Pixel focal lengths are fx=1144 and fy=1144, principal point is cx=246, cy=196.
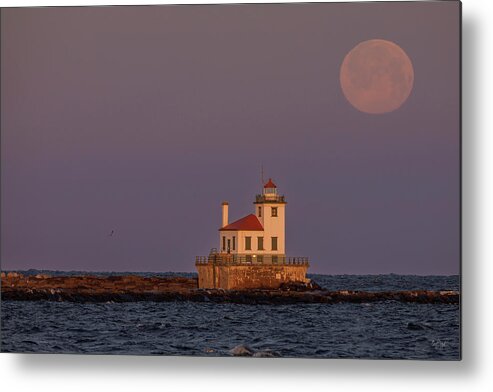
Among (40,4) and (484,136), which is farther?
(40,4)

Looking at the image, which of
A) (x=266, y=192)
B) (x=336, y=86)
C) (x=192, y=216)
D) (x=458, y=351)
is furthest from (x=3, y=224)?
(x=458, y=351)

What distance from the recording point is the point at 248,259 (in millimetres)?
7168

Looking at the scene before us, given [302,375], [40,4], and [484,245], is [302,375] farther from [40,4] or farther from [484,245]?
[40,4]

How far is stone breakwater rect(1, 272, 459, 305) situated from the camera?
7.06 metres

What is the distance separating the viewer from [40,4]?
7164 mm

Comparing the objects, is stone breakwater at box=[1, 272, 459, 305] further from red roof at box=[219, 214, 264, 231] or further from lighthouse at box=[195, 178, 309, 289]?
red roof at box=[219, 214, 264, 231]

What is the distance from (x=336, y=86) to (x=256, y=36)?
58cm

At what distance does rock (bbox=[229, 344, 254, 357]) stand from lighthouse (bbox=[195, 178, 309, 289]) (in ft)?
1.33

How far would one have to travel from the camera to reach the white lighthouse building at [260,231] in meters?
6.97

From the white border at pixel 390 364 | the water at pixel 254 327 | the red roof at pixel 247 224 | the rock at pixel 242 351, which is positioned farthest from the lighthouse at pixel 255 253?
the white border at pixel 390 364

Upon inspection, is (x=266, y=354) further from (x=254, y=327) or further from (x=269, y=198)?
(x=269, y=198)

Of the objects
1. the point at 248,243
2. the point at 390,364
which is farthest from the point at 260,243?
the point at 390,364

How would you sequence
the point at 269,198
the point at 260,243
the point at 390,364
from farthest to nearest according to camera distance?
the point at 260,243
the point at 269,198
the point at 390,364

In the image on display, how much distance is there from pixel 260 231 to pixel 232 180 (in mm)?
364
